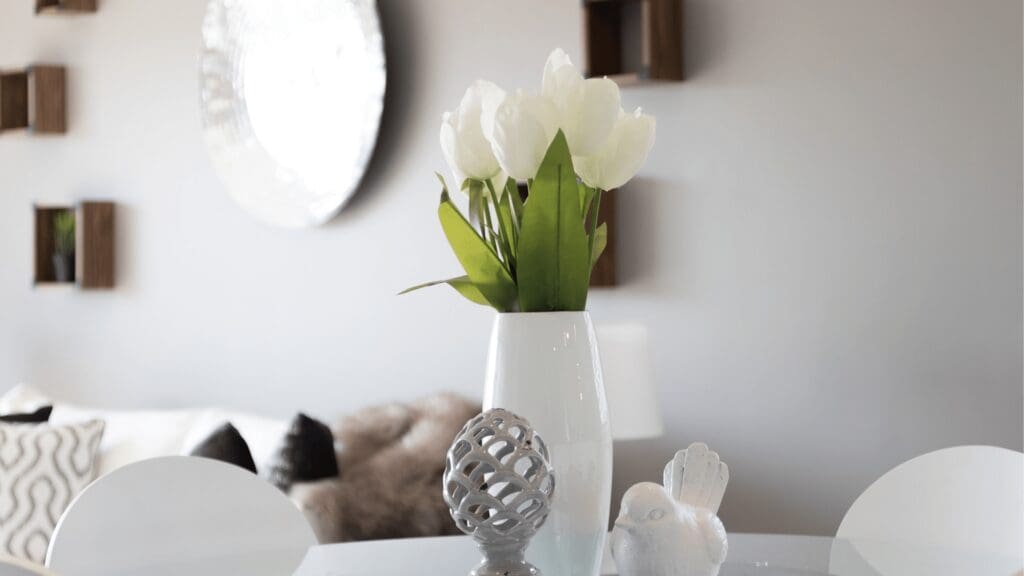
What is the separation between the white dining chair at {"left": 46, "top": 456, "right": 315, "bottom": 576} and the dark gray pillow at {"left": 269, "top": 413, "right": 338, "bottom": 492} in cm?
100

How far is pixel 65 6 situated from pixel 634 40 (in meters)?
2.52

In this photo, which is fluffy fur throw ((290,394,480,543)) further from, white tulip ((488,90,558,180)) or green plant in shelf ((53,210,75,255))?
green plant in shelf ((53,210,75,255))

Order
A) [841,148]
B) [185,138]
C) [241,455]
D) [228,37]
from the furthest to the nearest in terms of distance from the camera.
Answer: [185,138] < [228,37] < [241,455] < [841,148]

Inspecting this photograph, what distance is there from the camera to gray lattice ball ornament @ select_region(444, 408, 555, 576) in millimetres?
1094

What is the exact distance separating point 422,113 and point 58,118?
194 cm

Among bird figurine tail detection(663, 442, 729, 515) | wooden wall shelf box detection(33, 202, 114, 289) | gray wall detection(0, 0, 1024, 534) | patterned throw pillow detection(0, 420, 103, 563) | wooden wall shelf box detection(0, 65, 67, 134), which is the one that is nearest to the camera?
bird figurine tail detection(663, 442, 729, 515)

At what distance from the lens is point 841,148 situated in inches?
101

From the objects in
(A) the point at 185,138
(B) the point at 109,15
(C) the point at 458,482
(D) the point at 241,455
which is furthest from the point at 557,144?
(B) the point at 109,15

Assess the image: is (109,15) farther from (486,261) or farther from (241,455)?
(486,261)

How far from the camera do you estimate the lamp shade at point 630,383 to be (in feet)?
8.36

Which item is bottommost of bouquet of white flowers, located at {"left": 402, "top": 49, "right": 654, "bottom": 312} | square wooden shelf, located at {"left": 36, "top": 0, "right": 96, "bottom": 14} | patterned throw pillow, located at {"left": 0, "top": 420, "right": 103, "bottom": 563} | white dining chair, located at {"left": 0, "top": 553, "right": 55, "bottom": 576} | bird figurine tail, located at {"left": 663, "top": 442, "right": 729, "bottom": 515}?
patterned throw pillow, located at {"left": 0, "top": 420, "right": 103, "bottom": 563}

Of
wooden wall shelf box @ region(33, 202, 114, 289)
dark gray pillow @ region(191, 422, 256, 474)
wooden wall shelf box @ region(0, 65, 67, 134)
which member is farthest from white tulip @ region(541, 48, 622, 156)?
wooden wall shelf box @ region(0, 65, 67, 134)

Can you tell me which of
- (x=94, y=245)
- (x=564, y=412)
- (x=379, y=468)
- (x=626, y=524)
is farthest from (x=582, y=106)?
(x=94, y=245)

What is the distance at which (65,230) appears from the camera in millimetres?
4711
